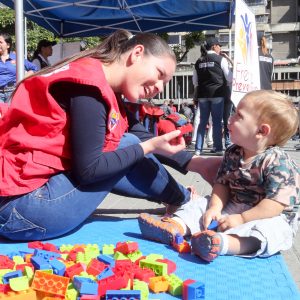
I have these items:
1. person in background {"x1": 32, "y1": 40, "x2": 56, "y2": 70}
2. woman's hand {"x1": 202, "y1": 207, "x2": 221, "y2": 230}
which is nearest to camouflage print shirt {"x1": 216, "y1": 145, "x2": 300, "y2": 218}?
woman's hand {"x1": 202, "y1": 207, "x2": 221, "y2": 230}

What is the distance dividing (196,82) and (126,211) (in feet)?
14.1

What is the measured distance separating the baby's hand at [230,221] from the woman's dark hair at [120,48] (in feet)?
2.32

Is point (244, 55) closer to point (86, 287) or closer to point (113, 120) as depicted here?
point (113, 120)

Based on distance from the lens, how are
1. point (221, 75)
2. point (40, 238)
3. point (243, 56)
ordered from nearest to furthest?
1. point (40, 238)
2. point (243, 56)
3. point (221, 75)

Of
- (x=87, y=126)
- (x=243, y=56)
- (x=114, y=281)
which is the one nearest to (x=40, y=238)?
(x=87, y=126)

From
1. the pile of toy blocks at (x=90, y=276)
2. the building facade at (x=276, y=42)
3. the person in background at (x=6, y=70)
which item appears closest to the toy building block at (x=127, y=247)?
the pile of toy blocks at (x=90, y=276)

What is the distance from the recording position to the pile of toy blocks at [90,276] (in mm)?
1371

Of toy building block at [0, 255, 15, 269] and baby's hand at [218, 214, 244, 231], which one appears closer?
toy building block at [0, 255, 15, 269]

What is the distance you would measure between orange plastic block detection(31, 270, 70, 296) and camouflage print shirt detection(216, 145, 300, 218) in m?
0.95

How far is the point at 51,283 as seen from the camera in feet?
4.53

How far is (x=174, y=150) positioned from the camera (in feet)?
6.80

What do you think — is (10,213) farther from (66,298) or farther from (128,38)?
(128,38)

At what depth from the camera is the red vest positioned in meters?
1.84

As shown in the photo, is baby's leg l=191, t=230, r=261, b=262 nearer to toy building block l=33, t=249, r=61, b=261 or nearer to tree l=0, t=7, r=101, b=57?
toy building block l=33, t=249, r=61, b=261
